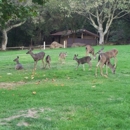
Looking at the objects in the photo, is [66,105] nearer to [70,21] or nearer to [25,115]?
[25,115]

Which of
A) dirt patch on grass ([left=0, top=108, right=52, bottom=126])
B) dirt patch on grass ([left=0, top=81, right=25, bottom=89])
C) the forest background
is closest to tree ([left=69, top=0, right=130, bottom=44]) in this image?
the forest background

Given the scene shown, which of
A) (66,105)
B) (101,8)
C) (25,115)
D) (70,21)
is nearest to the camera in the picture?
(25,115)

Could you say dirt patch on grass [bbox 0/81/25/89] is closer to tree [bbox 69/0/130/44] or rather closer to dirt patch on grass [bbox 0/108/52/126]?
dirt patch on grass [bbox 0/108/52/126]

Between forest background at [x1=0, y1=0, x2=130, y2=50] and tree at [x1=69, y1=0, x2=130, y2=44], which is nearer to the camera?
tree at [x1=69, y1=0, x2=130, y2=44]

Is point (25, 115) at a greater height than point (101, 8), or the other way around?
point (101, 8)

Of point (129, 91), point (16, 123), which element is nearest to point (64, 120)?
point (16, 123)

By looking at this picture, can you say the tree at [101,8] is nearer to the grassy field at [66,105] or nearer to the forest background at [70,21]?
the forest background at [70,21]

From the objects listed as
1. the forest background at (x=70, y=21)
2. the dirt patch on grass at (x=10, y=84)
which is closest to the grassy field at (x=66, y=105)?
the dirt patch on grass at (x=10, y=84)

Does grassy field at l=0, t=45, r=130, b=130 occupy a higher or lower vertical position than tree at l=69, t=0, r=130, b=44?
lower

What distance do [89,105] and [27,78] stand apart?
5.36m

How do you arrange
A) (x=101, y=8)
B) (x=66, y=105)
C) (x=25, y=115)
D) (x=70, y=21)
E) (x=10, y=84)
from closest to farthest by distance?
(x=25, y=115) < (x=66, y=105) < (x=10, y=84) < (x=101, y=8) < (x=70, y=21)

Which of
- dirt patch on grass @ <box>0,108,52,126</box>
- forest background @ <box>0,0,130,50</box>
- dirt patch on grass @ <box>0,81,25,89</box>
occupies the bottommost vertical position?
dirt patch on grass @ <box>0,108,52,126</box>

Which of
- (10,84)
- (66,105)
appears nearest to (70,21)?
(10,84)

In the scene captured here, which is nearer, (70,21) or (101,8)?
(101,8)
